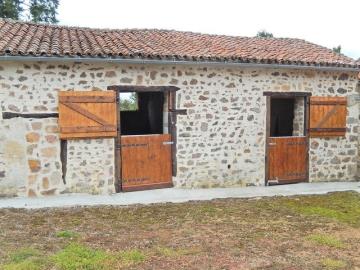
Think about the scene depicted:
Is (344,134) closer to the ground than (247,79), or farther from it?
closer to the ground

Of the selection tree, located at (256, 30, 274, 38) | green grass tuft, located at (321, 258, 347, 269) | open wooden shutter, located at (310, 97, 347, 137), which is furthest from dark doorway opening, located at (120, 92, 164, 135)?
tree, located at (256, 30, 274, 38)

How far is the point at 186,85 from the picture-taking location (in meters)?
9.45

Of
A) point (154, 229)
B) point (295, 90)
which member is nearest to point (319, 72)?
point (295, 90)

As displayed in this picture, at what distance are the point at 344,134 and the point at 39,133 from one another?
7320 millimetres

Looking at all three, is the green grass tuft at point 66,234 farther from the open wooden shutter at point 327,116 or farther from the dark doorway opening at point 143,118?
the open wooden shutter at point 327,116

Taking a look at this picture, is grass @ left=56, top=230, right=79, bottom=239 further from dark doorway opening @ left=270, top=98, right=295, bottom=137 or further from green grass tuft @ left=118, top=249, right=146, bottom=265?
dark doorway opening @ left=270, top=98, right=295, bottom=137

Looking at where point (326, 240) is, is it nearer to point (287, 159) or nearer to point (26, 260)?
point (26, 260)

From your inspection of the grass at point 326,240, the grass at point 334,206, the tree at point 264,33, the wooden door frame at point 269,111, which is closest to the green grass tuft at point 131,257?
the grass at point 326,240

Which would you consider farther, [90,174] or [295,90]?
[295,90]

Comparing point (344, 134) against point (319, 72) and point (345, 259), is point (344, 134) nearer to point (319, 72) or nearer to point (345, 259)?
point (319, 72)

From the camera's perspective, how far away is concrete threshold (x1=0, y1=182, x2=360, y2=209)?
816 centimetres

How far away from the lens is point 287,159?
34.6 feet

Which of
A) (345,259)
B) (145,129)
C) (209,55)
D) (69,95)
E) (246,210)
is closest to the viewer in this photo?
(345,259)

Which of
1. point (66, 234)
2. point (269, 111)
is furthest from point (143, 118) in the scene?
point (66, 234)
